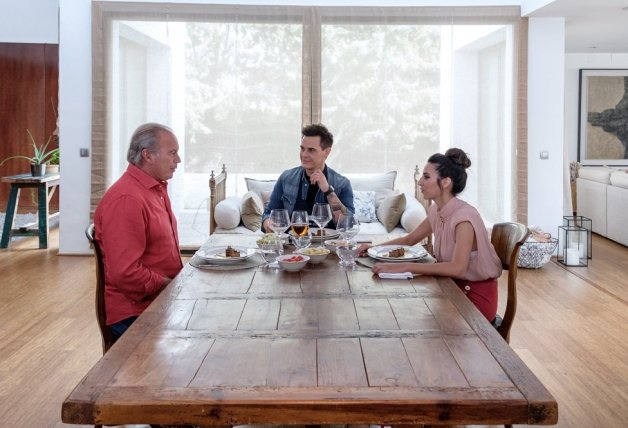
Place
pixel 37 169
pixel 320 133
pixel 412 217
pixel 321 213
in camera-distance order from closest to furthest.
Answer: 1. pixel 321 213
2. pixel 320 133
3. pixel 412 217
4. pixel 37 169

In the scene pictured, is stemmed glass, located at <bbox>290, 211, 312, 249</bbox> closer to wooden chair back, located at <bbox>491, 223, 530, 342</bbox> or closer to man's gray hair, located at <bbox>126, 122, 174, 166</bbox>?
man's gray hair, located at <bbox>126, 122, 174, 166</bbox>

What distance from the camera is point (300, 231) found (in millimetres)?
2963

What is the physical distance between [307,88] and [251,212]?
134 centimetres

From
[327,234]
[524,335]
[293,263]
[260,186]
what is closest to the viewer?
[293,263]

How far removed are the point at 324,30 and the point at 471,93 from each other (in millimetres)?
1474

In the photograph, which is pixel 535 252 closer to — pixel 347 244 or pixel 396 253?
pixel 396 253

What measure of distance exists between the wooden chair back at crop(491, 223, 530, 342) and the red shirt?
1300 millimetres

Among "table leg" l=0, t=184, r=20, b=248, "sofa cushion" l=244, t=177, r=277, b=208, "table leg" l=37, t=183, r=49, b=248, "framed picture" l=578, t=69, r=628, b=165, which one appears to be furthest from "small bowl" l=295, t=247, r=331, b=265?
"framed picture" l=578, t=69, r=628, b=165

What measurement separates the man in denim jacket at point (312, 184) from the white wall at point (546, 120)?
307 cm

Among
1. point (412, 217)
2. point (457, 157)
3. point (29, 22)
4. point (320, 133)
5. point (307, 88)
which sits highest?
point (29, 22)

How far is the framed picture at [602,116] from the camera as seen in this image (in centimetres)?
1008

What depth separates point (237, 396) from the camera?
147 cm

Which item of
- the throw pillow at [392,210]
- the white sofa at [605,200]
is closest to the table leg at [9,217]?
the throw pillow at [392,210]

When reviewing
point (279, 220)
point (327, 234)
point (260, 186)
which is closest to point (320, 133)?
point (327, 234)
